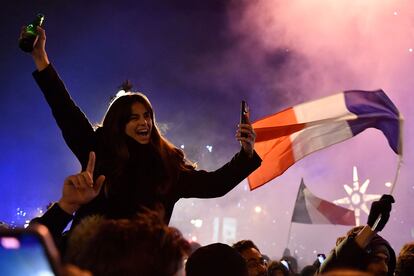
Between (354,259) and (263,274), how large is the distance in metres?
1.75

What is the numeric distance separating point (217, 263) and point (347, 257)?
2.33ft

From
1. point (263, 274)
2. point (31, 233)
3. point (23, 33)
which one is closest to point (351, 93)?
point (263, 274)

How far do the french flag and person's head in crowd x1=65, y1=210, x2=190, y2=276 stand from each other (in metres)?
4.03

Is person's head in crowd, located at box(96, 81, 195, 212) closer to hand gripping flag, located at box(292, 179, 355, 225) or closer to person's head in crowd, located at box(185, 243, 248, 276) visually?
person's head in crowd, located at box(185, 243, 248, 276)

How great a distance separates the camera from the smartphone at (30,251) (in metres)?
0.95

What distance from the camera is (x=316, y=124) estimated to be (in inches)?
221

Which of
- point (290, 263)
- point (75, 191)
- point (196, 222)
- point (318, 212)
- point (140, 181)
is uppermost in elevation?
point (196, 222)

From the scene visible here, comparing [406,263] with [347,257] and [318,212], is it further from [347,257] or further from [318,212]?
[318,212]

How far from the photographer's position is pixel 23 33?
2.81 m

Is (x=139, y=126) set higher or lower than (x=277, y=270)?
higher

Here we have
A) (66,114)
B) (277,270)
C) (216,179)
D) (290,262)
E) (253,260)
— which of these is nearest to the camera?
(66,114)

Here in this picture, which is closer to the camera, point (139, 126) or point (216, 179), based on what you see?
point (139, 126)

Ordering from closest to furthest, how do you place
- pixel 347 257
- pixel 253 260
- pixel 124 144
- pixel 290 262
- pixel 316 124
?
pixel 347 257, pixel 124 144, pixel 253 260, pixel 316 124, pixel 290 262

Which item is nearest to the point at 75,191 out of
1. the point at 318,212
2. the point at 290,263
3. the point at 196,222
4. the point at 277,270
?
the point at 277,270
